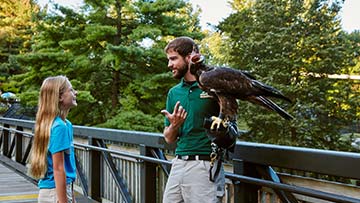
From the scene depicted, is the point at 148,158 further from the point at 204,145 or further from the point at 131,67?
the point at 131,67

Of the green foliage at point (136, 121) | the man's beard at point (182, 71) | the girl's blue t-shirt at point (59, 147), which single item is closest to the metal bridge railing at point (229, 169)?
the man's beard at point (182, 71)

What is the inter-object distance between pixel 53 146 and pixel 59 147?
34 mm

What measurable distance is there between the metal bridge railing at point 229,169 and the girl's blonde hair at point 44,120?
86 centimetres

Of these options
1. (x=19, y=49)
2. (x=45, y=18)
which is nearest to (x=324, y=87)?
(x=45, y=18)

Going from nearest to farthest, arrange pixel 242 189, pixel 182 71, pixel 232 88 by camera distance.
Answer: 1. pixel 232 88
2. pixel 182 71
3. pixel 242 189

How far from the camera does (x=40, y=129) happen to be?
8.29 feet

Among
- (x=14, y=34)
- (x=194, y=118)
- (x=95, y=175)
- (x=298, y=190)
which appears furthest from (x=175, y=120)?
(x=14, y=34)

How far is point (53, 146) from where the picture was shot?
246 cm

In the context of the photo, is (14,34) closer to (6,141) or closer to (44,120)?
(6,141)

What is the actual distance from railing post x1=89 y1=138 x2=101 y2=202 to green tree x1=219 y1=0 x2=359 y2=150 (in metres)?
13.0

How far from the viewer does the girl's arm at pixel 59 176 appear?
2.43m

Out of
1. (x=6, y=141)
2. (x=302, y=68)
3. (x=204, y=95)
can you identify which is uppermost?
(x=302, y=68)

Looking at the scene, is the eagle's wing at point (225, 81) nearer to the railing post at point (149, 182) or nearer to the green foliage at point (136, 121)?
the railing post at point (149, 182)

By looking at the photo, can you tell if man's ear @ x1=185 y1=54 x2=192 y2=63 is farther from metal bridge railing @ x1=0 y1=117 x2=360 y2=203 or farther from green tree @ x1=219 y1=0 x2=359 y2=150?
green tree @ x1=219 y1=0 x2=359 y2=150
